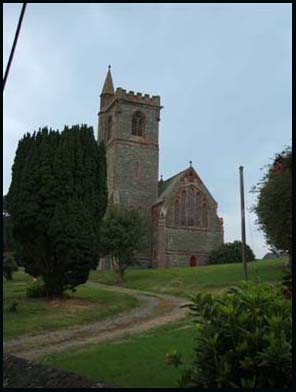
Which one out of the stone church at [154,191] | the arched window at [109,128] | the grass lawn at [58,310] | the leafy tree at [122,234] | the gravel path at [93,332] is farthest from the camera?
the arched window at [109,128]

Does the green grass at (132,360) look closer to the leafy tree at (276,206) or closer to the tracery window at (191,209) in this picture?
the leafy tree at (276,206)

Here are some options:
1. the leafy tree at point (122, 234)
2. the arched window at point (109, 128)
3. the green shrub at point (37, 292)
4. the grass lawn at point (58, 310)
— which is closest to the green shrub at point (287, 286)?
the grass lawn at point (58, 310)

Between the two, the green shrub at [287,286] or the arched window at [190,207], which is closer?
the green shrub at [287,286]

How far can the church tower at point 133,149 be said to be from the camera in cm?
5503

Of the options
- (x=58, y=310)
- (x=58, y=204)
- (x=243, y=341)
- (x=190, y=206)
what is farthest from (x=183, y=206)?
(x=243, y=341)

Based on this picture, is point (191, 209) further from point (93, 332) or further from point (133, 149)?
point (93, 332)

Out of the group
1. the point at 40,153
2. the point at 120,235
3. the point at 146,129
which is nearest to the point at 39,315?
the point at 40,153

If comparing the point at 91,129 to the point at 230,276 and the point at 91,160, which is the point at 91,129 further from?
the point at 230,276

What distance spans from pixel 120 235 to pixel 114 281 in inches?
169

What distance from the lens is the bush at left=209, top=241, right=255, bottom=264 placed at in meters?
49.4

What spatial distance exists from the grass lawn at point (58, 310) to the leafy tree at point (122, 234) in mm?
9762

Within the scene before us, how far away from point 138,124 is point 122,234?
25497 mm

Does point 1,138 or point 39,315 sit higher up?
point 1,138

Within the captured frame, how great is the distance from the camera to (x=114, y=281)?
37531mm
